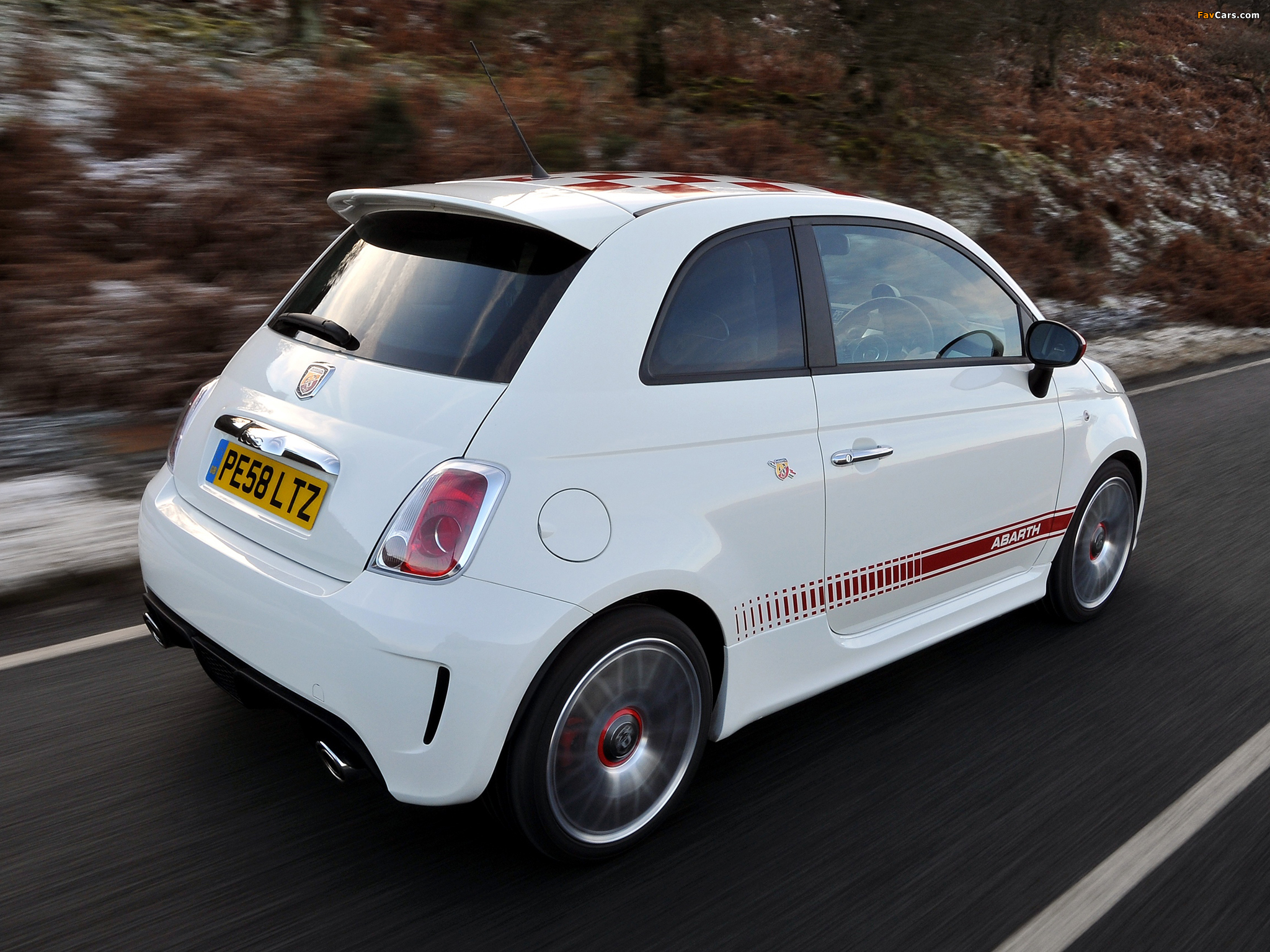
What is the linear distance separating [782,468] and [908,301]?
0.97 metres

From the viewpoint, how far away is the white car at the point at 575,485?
2529 mm

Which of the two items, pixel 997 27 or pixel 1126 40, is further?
pixel 1126 40

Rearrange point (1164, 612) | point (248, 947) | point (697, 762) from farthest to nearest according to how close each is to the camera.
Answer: point (1164, 612) < point (697, 762) < point (248, 947)

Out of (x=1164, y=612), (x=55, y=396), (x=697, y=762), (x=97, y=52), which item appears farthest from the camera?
(x=97, y=52)

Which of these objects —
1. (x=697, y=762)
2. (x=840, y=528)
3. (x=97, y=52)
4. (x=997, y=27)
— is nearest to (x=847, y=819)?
(x=697, y=762)

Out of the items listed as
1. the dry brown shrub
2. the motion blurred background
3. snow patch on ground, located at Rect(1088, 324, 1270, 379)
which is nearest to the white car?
the motion blurred background

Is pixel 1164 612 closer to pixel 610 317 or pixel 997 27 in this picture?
pixel 610 317

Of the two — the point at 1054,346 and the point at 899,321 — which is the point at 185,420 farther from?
the point at 1054,346

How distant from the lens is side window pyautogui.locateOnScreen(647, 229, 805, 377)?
9.68 feet

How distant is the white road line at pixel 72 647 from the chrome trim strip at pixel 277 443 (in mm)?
1212

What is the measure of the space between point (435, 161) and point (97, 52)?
3735 mm

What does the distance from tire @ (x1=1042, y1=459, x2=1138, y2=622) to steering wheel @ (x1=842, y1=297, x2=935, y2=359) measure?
46.3 inches

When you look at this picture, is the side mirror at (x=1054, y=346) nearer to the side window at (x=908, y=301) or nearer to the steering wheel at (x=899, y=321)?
the side window at (x=908, y=301)

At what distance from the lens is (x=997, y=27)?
1498 centimetres
